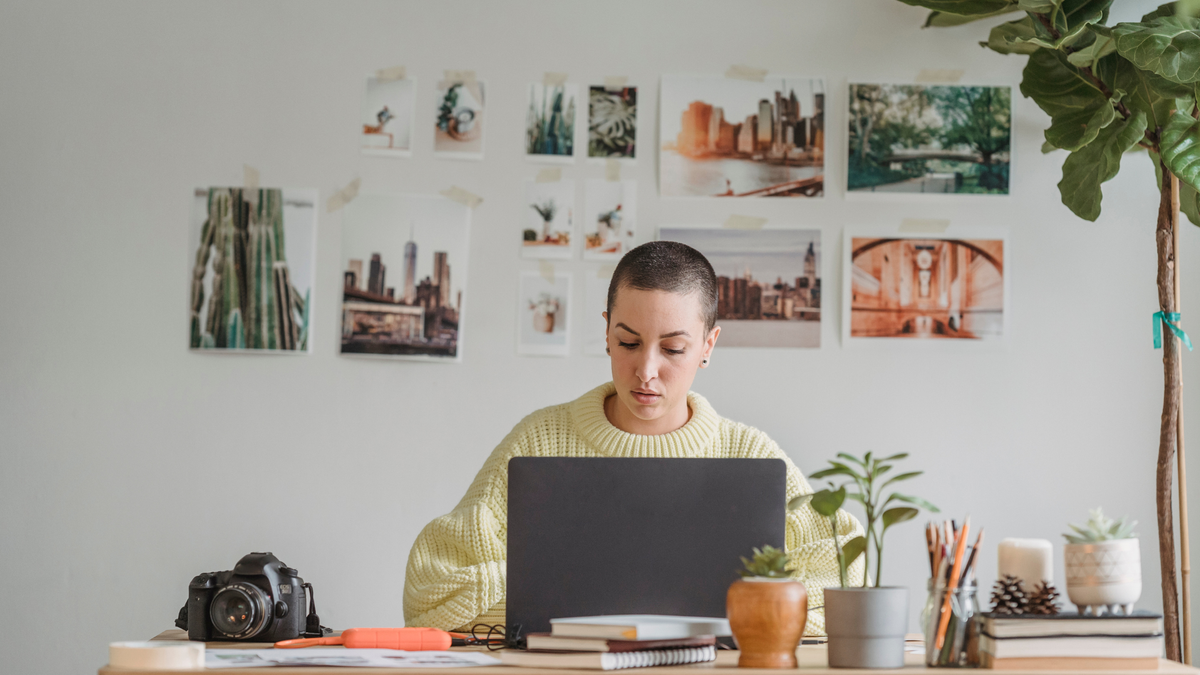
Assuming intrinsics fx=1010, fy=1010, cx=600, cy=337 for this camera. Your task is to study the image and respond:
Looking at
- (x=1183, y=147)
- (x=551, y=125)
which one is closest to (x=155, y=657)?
(x=551, y=125)

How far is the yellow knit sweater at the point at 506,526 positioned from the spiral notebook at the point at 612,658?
11.7 inches

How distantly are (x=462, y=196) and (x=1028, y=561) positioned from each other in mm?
1643

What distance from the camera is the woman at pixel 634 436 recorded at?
4.59 feet

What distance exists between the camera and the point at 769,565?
1.06 meters

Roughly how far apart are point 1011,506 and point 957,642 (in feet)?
4.76

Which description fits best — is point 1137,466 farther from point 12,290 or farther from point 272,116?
point 12,290

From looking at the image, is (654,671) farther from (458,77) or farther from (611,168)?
(458,77)

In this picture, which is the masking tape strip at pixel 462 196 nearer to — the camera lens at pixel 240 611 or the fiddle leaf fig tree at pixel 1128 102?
the fiddle leaf fig tree at pixel 1128 102

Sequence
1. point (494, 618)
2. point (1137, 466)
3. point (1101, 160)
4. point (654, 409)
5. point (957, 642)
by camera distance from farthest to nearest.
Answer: point (1137, 466)
point (1101, 160)
point (654, 409)
point (494, 618)
point (957, 642)

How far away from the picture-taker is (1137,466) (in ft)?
7.82

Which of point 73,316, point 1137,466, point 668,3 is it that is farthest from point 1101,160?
point 73,316

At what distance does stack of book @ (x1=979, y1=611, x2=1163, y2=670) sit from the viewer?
104 centimetres

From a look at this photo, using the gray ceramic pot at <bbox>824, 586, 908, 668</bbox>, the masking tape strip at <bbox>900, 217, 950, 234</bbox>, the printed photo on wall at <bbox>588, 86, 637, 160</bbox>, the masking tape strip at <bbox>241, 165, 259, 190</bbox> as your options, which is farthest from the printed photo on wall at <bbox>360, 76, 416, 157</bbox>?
the gray ceramic pot at <bbox>824, 586, 908, 668</bbox>

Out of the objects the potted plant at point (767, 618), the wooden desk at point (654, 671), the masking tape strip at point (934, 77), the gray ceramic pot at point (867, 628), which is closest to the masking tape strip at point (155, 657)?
the wooden desk at point (654, 671)
